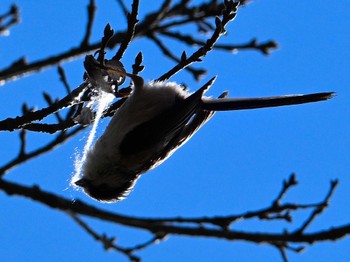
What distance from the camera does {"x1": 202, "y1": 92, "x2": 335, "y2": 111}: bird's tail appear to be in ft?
11.2

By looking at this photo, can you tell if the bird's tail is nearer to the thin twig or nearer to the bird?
the bird

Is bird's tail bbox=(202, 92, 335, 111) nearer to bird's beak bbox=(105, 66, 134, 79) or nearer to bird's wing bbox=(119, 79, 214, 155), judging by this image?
bird's wing bbox=(119, 79, 214, 155)

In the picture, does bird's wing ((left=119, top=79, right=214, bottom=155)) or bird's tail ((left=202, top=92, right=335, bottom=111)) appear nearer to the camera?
bird's tail ((left=202, top=92, right=335, bottom=111))

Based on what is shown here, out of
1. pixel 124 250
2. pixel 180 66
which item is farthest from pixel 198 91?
pixel 124 250

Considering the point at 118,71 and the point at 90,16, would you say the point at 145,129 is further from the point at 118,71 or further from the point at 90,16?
the point at 90,16

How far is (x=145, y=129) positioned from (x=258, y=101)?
2.10 ft

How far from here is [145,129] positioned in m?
3.63

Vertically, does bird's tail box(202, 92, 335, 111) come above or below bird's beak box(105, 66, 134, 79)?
below

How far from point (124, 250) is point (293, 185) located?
0.99 m

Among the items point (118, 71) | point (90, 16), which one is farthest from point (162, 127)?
point (90, 16)

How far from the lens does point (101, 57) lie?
311cm

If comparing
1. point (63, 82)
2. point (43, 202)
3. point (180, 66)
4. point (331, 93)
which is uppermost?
point (63, 82)

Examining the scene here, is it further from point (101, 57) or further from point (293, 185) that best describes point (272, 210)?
point (101, 57)

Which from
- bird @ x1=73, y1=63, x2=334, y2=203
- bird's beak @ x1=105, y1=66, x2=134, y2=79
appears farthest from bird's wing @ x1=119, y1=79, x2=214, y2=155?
bird's beak @ x1=105, y1=66, x2=134, y2=79
